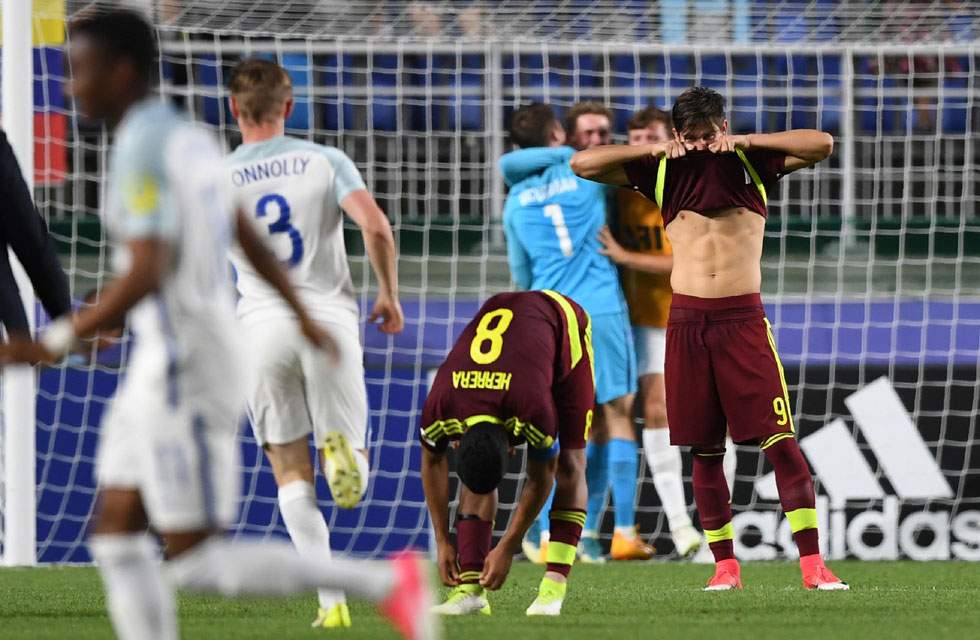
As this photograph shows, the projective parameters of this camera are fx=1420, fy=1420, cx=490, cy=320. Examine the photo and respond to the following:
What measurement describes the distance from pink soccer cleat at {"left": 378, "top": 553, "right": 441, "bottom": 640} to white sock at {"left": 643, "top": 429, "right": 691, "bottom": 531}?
4.23m

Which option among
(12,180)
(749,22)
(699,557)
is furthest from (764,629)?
(749,22)

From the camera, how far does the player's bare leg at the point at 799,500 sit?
5395mm

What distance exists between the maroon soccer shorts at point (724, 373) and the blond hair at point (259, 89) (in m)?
1.85

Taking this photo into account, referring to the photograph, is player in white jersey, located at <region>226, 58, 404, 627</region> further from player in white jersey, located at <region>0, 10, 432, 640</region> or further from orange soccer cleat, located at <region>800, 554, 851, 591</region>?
orange soccer cleat, located at <region>800, 554, 851, 591</region>

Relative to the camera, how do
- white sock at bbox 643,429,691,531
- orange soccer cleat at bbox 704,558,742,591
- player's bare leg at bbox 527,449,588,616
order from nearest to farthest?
player's bare leg at bbox 527,449,588,616 < orange soccer cleat at bbox 704,558,742,591 < white sock at bbox 643,429,691,531

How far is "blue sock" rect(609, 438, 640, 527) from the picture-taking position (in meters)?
7.24

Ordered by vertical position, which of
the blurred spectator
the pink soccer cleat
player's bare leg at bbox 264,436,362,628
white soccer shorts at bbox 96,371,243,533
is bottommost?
player's bare leg at bbox 264,436,362,628

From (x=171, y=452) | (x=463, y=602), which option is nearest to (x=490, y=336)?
(x=463, y=602)

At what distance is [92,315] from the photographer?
2740mm

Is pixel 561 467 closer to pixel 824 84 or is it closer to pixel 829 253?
pixel 829 253

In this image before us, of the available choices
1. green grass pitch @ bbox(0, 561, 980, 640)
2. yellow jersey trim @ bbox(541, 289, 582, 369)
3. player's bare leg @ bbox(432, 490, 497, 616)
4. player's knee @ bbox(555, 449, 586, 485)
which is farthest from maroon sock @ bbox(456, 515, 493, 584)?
yellow jersey trim @ bbox(541, 289, 582, 369)

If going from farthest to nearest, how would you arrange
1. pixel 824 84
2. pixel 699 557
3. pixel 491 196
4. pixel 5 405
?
1. pixel 824 84
2. pixel 491 196
3. pixel 699 557
4. pixel 5 405

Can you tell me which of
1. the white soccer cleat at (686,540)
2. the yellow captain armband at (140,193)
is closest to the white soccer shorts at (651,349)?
the white soccer cleat at (686,540)

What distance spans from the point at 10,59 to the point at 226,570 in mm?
5108
